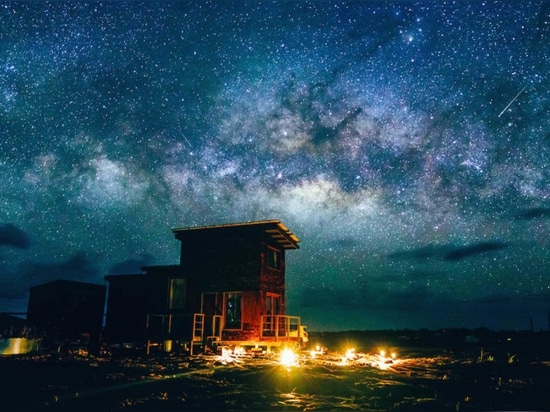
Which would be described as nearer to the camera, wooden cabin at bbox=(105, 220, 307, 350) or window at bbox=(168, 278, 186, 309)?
wooden cabin at bbox=(105, 220, 307, 350)

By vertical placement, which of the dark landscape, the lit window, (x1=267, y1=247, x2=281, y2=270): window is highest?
(x1=267, y1=247, x2=281, y2=270): window

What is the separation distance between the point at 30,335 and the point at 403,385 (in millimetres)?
20343

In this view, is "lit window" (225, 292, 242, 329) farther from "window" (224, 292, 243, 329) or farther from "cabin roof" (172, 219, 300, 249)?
"cabin roof" (172, 219, 300, 249)

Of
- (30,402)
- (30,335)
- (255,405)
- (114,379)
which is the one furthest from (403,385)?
(30,335)

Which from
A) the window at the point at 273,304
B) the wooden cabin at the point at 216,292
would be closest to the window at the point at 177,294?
the wooden cabin at the point at 216,292

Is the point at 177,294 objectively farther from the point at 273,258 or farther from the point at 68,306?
the point at 68,306

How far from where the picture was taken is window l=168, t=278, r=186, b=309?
28453mm

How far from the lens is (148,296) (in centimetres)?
2878

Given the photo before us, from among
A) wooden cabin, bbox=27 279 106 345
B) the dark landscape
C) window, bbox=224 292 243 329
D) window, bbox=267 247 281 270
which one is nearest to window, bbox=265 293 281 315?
window, bbox=224 292 243 329

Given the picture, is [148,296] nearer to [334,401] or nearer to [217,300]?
[217,300]

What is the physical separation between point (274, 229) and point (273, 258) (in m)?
3.13

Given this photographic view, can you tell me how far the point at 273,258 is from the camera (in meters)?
28.2

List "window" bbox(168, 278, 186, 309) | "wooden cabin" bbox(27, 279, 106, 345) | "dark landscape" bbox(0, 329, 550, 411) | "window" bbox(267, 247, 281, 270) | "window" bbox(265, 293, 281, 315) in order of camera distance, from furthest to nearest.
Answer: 1. "wooden cabin" bbox(27, 279, 106, 345)
2. "window" bbox(168, 278, 186, 309)
3. "window" bbox(267, 247, 281, 270)
4. "window" bbox(265, 293, 281, 315)
5. "dark landscape" bbox(0, 329, 550, 411)

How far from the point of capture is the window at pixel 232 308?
25.7 metres
